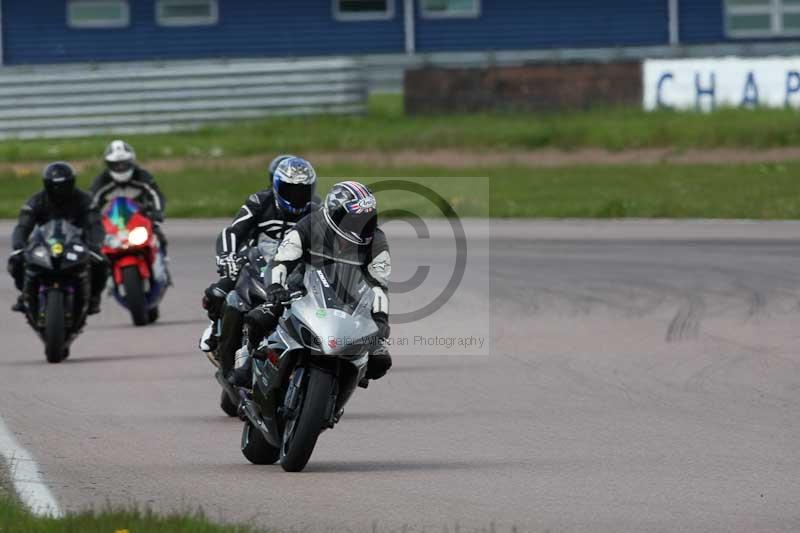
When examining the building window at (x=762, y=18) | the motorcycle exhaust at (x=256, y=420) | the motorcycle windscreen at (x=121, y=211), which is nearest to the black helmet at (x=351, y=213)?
the motorcycle exhaust at (x=256, y=420)

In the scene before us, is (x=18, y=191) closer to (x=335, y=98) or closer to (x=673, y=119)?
(x=335, y=98)

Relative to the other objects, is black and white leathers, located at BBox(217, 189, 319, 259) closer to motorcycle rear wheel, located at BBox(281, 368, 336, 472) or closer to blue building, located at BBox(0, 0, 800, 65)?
motorcycle rear wheel, located at BBox(281, 368, 336, 472)

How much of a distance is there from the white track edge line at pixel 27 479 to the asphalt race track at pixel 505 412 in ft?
0.45

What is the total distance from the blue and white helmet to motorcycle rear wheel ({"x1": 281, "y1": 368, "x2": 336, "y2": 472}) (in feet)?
5.66

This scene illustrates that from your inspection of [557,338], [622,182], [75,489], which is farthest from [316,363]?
[622,182]

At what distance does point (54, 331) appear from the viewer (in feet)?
46.9

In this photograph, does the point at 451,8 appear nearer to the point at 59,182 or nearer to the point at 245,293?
the point at 59,182

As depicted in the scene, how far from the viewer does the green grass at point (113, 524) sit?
721cm

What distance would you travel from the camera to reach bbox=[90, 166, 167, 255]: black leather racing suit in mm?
17406

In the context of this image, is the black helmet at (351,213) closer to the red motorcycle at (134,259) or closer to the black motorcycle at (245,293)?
the black motorcycle at (245,293)

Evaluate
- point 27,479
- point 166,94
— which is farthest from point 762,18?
point 27,479

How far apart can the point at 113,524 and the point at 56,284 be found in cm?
757

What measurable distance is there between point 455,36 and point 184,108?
1195cm

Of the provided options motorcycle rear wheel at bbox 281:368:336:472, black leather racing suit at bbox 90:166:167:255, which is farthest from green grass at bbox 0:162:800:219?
motorcycle rear wheel at bbox 281:368:336:472
